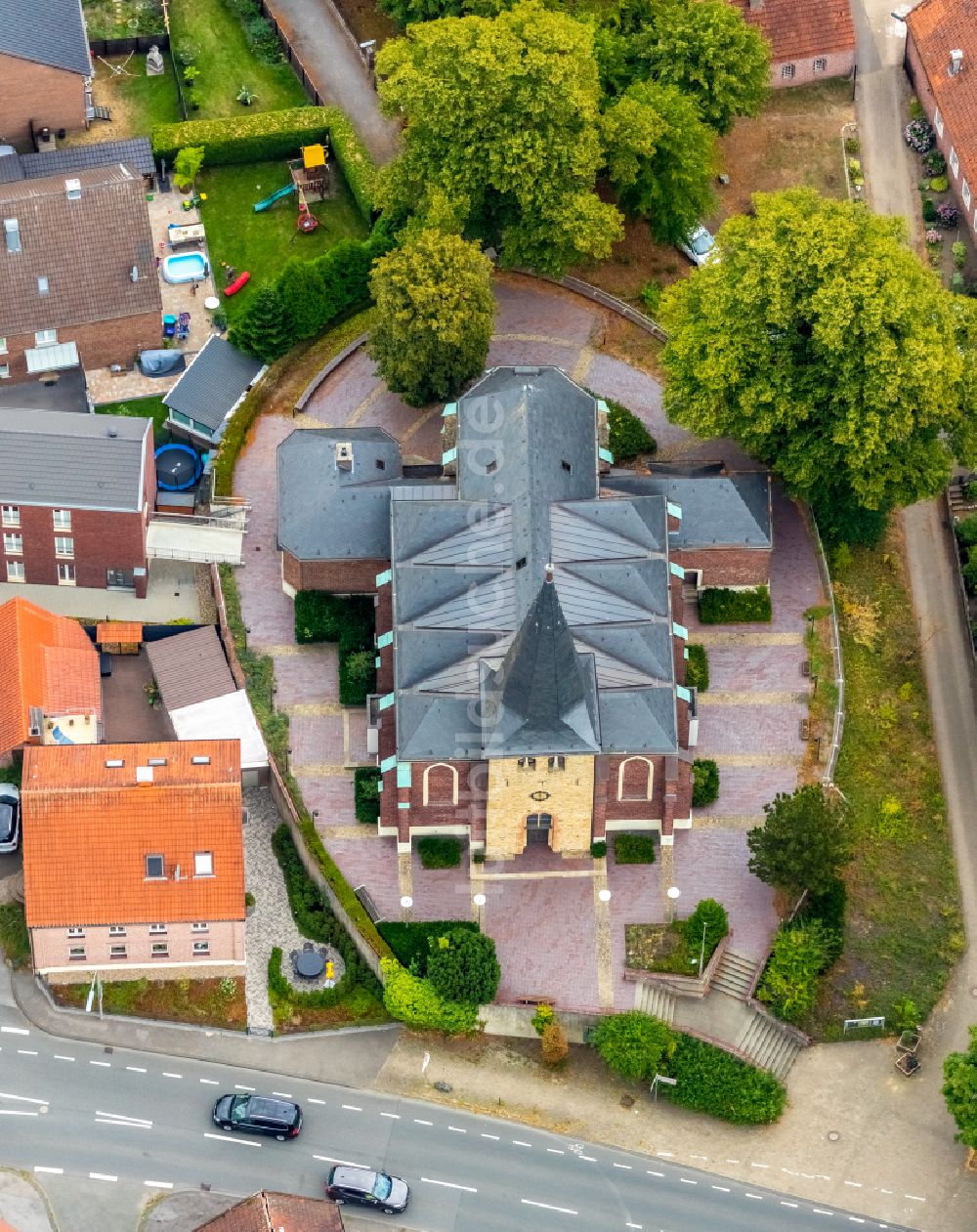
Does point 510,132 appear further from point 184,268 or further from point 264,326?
point 184,268

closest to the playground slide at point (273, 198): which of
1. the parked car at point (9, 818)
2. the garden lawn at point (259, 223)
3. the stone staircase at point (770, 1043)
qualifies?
the garden lawn at point (259, 223)

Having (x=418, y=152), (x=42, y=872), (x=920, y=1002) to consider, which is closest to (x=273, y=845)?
(x=42, y=872)

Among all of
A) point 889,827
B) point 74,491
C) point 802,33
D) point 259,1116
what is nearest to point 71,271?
point 74,491

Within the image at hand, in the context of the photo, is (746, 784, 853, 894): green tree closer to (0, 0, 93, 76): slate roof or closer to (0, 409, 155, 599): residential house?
(0, 409, 155, 599): residential house

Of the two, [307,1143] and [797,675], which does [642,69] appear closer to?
[797,675]

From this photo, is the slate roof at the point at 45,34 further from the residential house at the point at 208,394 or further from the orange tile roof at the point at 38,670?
the orange tile roof at the point at 38,670

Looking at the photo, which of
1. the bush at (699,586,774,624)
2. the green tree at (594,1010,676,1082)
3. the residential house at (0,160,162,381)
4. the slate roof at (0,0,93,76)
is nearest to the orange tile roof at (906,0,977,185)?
the bush at (699,586,774,624)

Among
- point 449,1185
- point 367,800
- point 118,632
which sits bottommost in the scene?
point 449,1185
